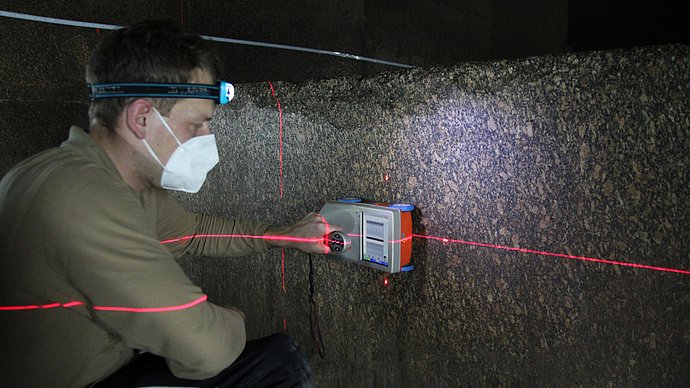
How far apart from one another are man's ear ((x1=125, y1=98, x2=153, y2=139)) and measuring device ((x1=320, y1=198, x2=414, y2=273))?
721 mm

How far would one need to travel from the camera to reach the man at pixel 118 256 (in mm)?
1291

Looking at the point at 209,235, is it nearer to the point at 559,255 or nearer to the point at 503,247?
the point at 503,247

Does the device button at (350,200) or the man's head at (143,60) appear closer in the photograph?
the man's head at (143,60)

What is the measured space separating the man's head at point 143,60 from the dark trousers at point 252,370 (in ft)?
2.41

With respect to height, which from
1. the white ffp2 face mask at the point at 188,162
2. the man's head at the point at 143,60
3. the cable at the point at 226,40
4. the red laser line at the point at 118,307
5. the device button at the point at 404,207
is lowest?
the red laser line at the point at 118,307

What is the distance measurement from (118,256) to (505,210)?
1.06 m

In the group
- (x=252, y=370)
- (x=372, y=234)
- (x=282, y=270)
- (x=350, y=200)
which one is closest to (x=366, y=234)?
(x=372, y=234)

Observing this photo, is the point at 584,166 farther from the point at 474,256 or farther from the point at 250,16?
the point at 250,16

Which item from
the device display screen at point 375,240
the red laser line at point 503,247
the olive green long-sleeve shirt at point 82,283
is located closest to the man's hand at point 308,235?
the red laser line at point 503,247

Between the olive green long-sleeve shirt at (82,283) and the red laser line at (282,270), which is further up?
the olive green long-sleeve shirt at (82,283)

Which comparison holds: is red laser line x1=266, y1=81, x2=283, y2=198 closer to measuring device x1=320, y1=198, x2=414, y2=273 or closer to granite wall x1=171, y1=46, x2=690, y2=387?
granite wall x1=171, y1=46, x2=690, y2=387

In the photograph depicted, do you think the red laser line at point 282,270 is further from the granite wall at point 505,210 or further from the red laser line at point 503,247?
the red laser line at point 503,247

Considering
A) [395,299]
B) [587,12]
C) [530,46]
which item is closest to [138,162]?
[395,299]

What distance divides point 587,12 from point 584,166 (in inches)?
232
